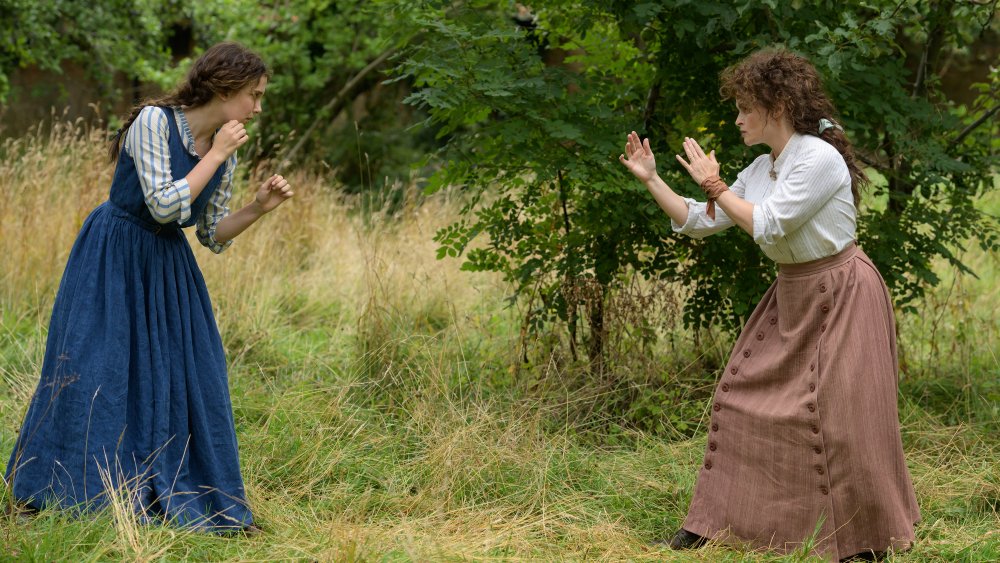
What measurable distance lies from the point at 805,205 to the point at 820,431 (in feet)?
2.39

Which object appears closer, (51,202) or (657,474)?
(657,474)

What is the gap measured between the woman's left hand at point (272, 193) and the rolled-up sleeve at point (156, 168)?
313 millimetres

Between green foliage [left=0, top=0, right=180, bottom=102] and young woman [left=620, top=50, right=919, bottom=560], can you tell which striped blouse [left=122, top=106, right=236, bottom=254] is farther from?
green foliage [left=0, top=0, right=180, bottom=102]

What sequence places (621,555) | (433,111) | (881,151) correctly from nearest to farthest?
(621,555)
(433,111)
(881,151)

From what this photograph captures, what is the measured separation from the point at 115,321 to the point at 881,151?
366 centimetres

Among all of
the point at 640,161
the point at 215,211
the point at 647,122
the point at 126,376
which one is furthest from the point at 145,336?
the point at 647,122

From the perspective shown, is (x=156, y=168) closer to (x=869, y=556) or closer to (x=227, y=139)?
(x=227, y=139)

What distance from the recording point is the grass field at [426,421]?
11.5 feet

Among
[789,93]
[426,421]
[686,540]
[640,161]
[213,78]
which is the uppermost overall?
[213,78]

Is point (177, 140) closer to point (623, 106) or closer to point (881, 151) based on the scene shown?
point (623, 106)

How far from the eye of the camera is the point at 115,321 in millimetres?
3322

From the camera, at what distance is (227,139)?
10.9ft

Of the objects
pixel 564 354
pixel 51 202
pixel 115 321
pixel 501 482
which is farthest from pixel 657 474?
pixel 51 202

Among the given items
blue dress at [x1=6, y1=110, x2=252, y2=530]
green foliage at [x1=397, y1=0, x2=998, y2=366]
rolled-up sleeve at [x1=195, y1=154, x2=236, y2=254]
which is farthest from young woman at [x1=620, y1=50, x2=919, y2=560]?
blue dress at [x1=6, y1=110, x2=252, y2=530]
